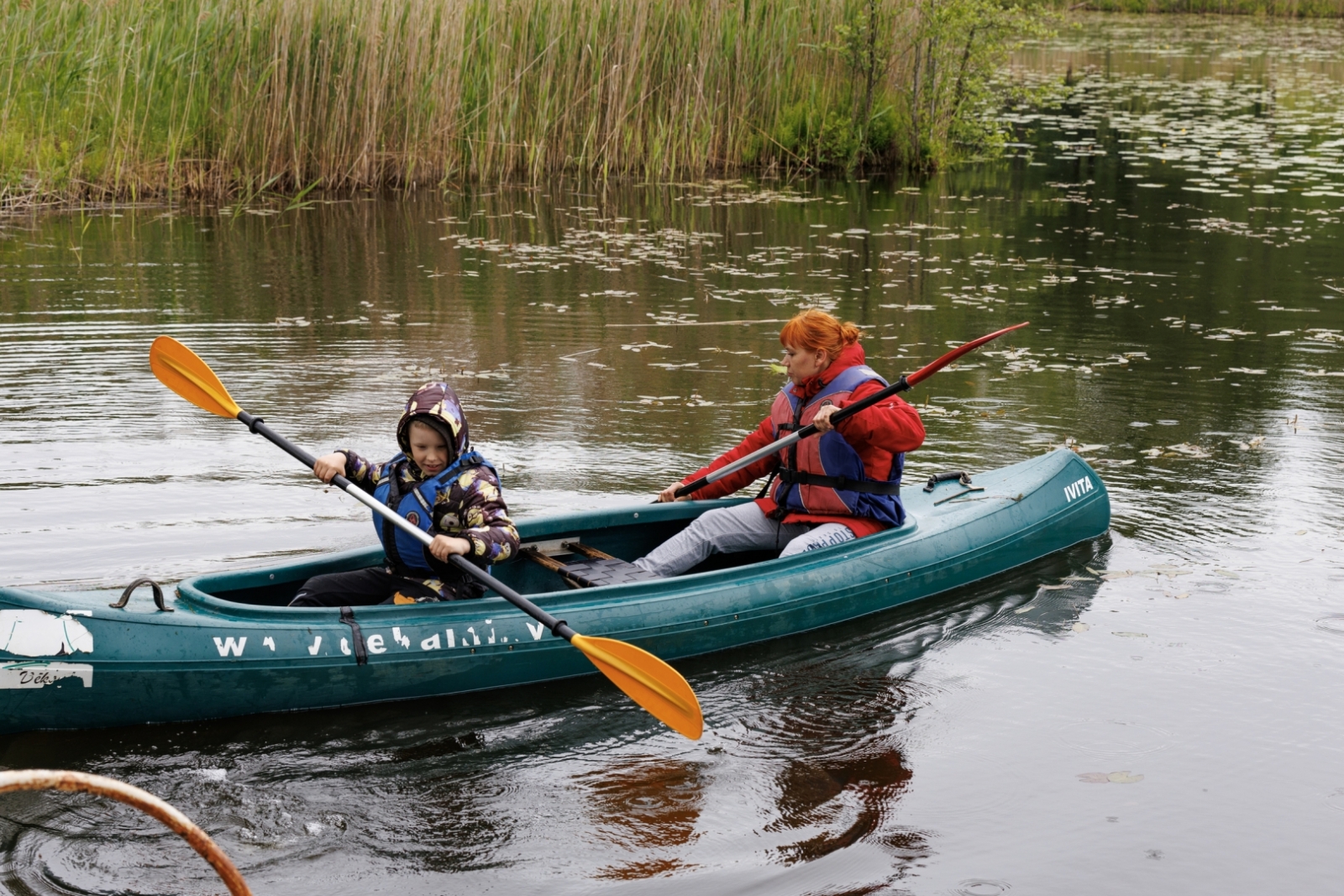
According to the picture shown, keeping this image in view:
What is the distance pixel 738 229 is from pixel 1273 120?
1020 cm

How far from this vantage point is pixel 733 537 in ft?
18.7

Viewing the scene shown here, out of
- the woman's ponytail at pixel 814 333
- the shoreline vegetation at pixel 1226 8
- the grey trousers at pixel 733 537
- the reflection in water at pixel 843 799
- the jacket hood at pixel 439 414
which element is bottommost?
the reflection in water at pixel 843 799

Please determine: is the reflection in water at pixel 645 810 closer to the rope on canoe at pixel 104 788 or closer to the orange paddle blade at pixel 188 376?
the rope on canoe at pixel 104 788

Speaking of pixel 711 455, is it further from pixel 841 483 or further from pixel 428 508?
pixel 428 508

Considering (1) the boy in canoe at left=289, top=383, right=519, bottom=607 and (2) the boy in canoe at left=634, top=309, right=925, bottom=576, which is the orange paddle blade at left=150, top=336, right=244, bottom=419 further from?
(2) the boy in canoe at left=634, top=309, right=925, bottom=576

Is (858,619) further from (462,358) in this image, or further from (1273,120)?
(1273,120)

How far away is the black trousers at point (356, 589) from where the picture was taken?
4.88 meters

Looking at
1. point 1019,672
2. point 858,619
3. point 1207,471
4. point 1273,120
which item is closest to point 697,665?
point 858,619

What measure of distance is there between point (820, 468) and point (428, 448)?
1.71 metres

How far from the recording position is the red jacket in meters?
5.43

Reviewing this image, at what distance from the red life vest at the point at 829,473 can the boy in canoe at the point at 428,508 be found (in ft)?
4.52

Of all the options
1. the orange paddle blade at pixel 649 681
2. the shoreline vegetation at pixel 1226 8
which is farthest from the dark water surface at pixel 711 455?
the shoreline vegetation at pixel 1226 8

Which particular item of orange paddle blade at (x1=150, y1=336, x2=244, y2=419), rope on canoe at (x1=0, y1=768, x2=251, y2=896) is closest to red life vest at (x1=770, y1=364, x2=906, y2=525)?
orange paddle blade at (x1=150, y1=336, x2=244, y2=419)

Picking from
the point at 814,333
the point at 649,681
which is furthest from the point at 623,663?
the point at 814,333
